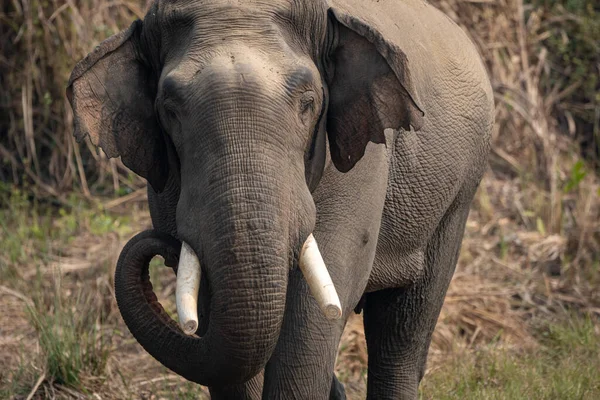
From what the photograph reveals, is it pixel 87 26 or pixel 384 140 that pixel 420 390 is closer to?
pixel 384 140

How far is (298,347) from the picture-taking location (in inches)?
167

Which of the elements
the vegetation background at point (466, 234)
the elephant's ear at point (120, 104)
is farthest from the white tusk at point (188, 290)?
the vegetation background at point (466, 234)

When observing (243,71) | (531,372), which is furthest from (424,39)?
(531,372)

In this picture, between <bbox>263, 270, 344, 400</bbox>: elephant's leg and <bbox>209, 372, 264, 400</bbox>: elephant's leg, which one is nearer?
<bbox>263, 270, 344, 400</bbox>: elephant's leg

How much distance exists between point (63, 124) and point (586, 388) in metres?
4.78

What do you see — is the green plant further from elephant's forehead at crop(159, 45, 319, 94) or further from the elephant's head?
elephant's forehead at crop(159, 45, 319, 94)

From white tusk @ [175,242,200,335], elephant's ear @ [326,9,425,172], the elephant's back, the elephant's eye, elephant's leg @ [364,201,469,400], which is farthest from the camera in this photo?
elephant's leg @ [364,201,469,400]

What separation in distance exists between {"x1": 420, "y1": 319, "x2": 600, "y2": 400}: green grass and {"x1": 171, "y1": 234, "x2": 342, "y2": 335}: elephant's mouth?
2.03 meters

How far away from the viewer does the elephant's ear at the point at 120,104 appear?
13.6 feet

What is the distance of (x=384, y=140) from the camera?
14.0 feet

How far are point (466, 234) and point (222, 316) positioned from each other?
524cm

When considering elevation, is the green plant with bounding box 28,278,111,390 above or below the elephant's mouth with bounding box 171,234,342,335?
below

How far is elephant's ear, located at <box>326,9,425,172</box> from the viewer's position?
413 cm

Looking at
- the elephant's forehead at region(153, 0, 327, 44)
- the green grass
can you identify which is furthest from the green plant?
the elephant's forehead at region(153, 0, 327, 44)
